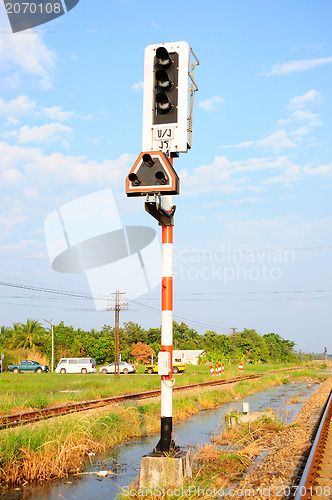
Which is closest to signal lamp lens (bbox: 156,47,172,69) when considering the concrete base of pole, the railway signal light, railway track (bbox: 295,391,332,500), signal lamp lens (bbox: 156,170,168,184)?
the railway signal light

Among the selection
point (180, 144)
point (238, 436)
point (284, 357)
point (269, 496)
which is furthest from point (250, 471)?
point (284, 357)

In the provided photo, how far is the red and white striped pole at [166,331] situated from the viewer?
629cm

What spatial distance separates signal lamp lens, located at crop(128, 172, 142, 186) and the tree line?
180 ft

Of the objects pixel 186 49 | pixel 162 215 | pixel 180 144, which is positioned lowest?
pixel 162 215

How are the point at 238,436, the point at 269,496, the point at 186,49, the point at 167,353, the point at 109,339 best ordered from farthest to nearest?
the point at 109,339 → the point at 238,436 → the point at 186,49 → the point at 167,353 → the point at 269,496

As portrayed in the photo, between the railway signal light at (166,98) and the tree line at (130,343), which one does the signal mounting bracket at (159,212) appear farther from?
the tree line at (130,343)

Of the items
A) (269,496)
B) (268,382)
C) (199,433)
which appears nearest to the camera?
(269,496)

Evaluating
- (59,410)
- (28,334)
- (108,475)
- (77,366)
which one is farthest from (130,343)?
(108,475)

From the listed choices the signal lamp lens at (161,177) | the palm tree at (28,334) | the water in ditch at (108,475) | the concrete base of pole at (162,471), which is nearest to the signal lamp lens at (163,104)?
the signal lamp lens at (161,177)

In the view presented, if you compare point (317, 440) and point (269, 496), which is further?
point (317, 440)

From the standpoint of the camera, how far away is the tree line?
64062 mm

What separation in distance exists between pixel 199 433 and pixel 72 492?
5.61m

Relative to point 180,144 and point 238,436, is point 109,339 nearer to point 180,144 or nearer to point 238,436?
point 238,436

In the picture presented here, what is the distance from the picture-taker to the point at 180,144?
676 centimetres
